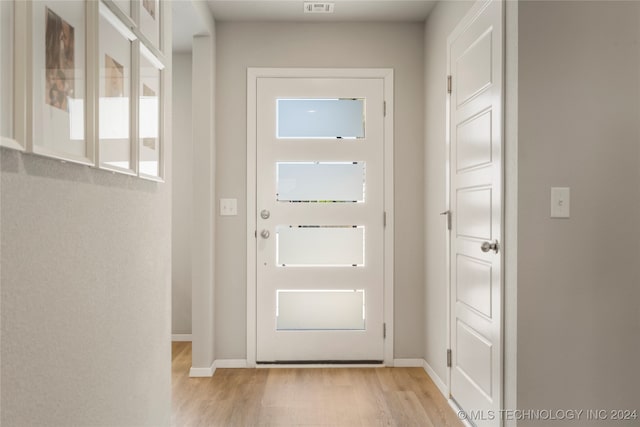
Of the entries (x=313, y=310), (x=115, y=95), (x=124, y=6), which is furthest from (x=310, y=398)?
(x=124, y=6)

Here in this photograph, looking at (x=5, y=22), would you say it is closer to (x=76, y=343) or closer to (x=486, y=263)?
(x=76, y=343)

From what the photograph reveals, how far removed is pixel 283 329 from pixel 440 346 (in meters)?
1.11

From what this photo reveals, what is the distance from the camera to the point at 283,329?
3.37m

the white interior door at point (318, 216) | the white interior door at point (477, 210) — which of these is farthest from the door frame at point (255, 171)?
the white interior door at point (477, 210)

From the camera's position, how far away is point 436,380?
3.00 meters

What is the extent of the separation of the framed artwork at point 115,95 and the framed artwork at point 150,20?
168 millimetres

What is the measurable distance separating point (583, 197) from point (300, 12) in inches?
87.1

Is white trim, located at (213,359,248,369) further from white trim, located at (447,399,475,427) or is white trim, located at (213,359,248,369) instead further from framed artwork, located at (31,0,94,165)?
framed artwork, located at (31,0,94,165)

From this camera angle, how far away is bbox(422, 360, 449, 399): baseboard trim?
2.78 metres

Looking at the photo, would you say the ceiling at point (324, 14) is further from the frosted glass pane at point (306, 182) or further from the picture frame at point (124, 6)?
the picture frame at point (124, 6)

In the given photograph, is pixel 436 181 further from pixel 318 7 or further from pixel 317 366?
pixel 317 366

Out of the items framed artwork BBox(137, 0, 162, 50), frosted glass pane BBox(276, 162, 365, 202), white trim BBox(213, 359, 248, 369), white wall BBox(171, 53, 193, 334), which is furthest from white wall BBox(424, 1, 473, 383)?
white wall BBox(171, 53, 193, 334)

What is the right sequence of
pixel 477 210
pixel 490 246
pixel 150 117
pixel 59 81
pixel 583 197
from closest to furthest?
pixel 59 81 → pixel 150 117 → pixel 583 197 → pixel 490 246 → pixel 477 210

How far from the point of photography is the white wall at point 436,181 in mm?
2861
